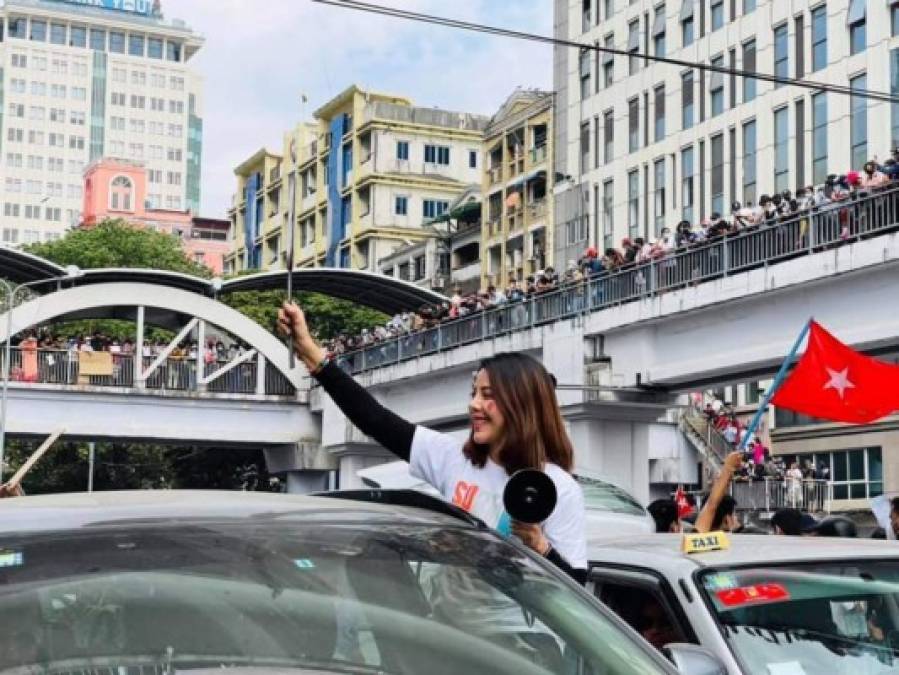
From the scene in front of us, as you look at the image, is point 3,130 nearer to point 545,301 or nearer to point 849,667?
point 545,301

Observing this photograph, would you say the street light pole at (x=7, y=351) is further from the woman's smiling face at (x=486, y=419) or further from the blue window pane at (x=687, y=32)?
the woman's smiling face at (x=486, y=419)

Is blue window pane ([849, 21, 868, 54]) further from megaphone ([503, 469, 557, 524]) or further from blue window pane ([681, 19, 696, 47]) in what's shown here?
megaphone ([503, 469, 557, 524])

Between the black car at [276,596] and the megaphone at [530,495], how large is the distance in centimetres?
61

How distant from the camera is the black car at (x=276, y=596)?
3176mm

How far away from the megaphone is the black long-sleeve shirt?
79cm

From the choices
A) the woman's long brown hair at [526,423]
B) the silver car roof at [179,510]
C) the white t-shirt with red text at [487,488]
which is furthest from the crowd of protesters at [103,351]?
the silver car roof at [179,510]

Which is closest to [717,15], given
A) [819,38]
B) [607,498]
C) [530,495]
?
[819,38]

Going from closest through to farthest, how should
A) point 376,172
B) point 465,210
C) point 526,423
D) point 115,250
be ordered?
point 526,423 → point 115,250 → point 465,210 → point 376,172

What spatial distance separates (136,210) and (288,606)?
167282 mm

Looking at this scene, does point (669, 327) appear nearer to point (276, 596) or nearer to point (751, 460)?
point (751, 460)

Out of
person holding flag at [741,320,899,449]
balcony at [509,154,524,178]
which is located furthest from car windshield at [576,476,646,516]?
balcony at [509,154,524,178]

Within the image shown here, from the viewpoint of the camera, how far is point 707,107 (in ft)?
189

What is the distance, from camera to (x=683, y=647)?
3.74 metres

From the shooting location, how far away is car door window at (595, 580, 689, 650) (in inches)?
210
